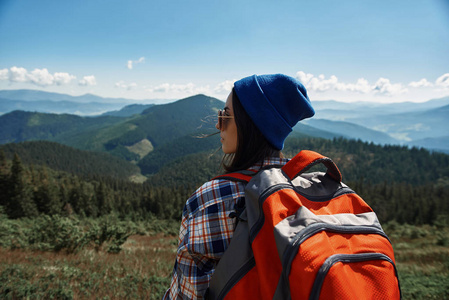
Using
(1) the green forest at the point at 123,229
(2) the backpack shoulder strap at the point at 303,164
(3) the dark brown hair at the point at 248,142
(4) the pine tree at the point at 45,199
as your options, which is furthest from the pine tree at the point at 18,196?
(2) the backpack shoulder strap at the point at 303,164

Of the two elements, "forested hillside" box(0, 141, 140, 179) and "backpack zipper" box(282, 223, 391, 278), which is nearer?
"backpack zipper" box(282, 223, 391, 278)

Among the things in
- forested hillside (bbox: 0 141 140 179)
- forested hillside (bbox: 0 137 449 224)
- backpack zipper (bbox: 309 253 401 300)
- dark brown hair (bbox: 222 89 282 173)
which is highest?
dark brown hair (bbox: 222 89 282 173)

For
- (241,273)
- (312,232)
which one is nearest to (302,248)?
(312,232)

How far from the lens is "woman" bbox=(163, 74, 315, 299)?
1311mm

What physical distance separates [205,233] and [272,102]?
36.4 inches

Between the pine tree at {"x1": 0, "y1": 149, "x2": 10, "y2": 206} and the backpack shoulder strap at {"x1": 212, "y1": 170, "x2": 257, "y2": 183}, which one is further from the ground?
the backpack shoulder strap at {"x1": 212, "y1": 170, "x2": 257, "y2": 183}

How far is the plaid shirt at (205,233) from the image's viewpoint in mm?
1299

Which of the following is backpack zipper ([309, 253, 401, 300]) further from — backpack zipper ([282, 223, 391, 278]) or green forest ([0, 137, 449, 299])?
green forest ([0, 137, 449, 299])

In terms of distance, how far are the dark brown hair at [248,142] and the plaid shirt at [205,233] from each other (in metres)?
0.28

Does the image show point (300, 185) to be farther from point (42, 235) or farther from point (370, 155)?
point (370, 155)

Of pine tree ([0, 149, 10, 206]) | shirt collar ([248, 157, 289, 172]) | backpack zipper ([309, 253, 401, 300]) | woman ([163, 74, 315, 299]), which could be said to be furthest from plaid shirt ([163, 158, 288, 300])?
pine tree ([0, 149, 10, 206])

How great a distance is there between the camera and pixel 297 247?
920 mm

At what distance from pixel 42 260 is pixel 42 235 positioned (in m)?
3.96

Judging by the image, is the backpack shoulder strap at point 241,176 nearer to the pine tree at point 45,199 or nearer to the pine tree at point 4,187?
the pine tree at point 4,187
